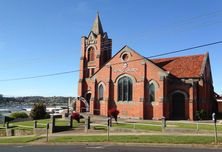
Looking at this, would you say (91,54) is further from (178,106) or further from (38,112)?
(178,106)

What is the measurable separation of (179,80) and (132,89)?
6.78 meters

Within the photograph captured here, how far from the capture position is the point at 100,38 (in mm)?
54125

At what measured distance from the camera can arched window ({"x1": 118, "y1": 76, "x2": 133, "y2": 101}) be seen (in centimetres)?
4572

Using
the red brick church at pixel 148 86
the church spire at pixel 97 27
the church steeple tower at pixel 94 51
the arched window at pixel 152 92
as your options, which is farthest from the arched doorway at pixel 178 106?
the church spire at pixel 97 27

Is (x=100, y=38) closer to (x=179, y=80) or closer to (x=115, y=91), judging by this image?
(x=115, y=91)

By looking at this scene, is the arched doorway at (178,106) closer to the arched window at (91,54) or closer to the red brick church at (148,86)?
the red brick church at (148,86)

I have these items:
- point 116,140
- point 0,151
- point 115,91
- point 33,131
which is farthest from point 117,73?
point 0,151

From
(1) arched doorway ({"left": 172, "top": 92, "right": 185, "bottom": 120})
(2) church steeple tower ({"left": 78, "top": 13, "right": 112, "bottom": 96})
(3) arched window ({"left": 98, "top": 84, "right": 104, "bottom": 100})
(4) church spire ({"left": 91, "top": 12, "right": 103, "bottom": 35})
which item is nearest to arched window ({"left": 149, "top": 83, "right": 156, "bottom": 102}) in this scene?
(1) arched doorway ({"left": 172, "top": 92, "right": 185, "bottom": 120})

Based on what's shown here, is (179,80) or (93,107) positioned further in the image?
(93,107)

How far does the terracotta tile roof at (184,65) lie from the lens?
43.7 meters

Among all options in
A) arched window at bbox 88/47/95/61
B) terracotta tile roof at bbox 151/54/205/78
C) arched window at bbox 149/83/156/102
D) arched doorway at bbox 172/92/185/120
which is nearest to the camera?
arched doorway at bbox 172/92/185/120

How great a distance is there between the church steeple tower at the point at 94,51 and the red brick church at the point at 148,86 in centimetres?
53

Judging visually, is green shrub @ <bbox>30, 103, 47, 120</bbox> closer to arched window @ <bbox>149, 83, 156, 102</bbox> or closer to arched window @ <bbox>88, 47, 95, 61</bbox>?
arched window @ <bbox>88, 47, 95, 61</bbox>

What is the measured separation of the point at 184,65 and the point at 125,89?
923 centimetres
